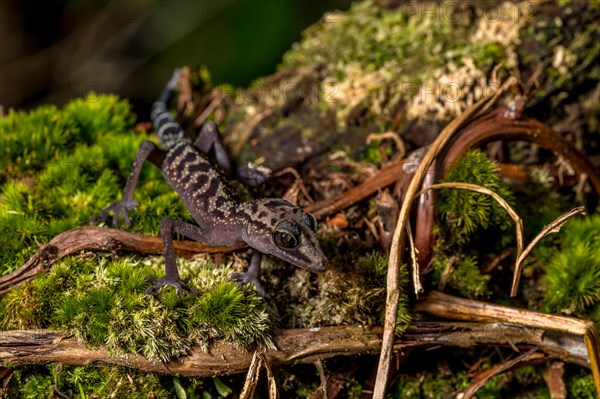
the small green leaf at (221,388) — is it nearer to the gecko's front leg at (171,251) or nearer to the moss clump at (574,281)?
the gecko's front leg at (171,251)

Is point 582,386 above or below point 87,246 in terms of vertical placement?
below


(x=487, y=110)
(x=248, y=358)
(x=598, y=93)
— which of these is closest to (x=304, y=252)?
(x=248, y=358)

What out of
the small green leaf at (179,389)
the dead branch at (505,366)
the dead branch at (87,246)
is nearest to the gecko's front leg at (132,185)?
the dead branch at (87,246)

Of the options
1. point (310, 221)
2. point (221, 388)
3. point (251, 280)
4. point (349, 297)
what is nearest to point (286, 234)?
point (310, 221)

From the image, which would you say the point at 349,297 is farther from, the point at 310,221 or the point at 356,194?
the point at 356,194

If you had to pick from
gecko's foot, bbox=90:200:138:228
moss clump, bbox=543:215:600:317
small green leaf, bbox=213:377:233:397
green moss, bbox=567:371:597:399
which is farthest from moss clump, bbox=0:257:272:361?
green moss, bbox=567:371:597:399

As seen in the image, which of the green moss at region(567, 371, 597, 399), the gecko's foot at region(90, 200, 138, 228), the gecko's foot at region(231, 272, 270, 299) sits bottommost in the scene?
the green moss at region(567, 371, 597, 399)

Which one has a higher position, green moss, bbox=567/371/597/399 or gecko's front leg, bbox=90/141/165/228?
gecko's front leg, bbox=90/141/165/228

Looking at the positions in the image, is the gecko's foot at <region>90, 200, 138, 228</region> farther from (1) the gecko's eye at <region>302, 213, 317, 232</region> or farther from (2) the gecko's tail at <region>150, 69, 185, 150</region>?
(1) the gecko's eye at <region>302, 213, 317, 232</region>

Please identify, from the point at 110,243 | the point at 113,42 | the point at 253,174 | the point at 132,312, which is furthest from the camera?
the point at 113,42
